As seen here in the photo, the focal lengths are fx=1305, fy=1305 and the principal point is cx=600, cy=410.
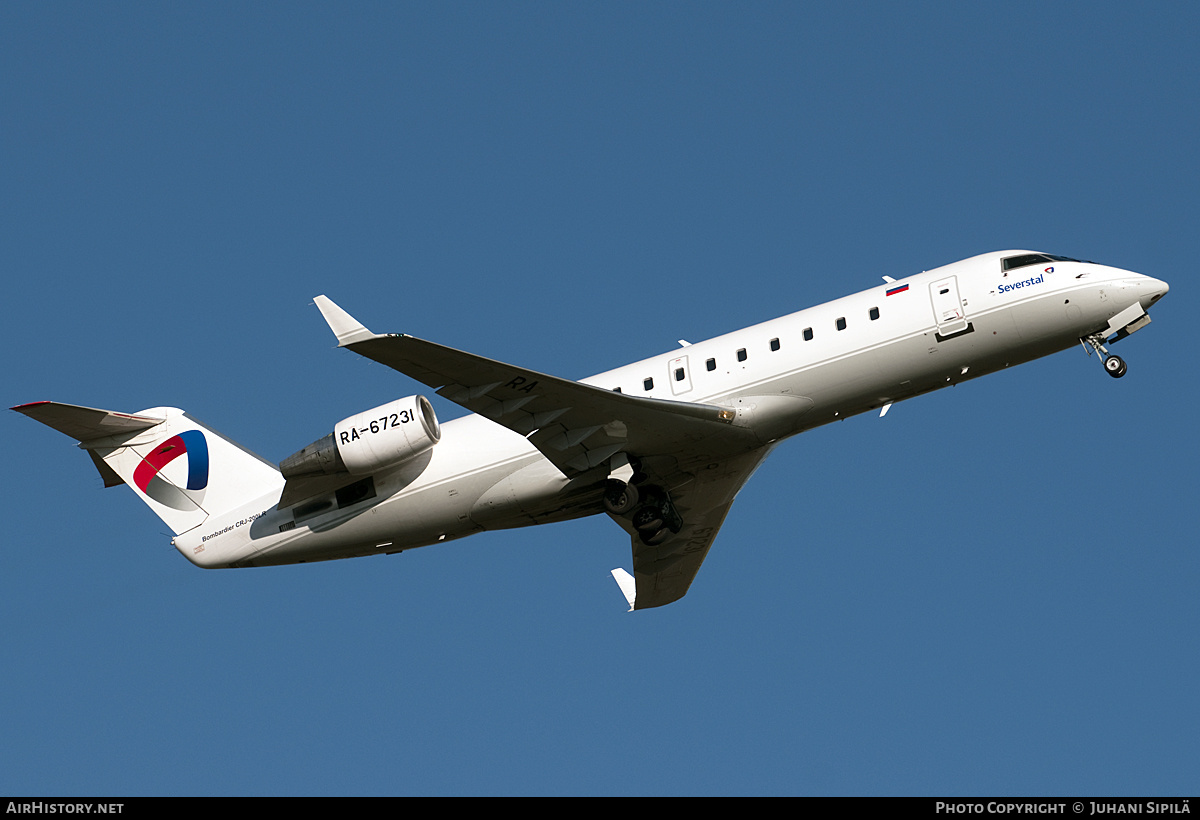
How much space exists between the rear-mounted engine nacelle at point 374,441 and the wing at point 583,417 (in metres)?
1.90

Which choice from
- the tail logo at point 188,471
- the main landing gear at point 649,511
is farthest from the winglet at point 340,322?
the tail logo at point 188,471

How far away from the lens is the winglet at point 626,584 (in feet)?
94.3

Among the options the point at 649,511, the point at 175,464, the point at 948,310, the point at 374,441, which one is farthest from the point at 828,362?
the point at 175,464

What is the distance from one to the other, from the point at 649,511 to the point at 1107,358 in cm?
845

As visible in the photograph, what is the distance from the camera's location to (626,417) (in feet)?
73.1

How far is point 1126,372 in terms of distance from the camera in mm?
22328

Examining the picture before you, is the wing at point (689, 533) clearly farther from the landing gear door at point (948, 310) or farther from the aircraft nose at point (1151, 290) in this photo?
the aircraft nose at point (1151, 290)

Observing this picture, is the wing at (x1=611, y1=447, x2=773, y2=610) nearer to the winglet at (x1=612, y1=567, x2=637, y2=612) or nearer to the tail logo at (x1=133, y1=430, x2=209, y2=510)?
the winglet at (x1=612, y1=567, x2=637, y2=612)

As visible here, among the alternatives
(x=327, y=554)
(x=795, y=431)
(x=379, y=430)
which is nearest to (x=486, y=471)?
(x=379, y=430)

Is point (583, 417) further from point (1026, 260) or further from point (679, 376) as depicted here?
point (1026, 260)

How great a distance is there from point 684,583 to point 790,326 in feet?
25.5
